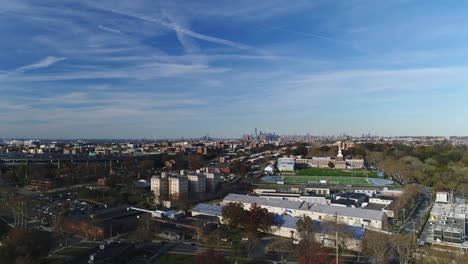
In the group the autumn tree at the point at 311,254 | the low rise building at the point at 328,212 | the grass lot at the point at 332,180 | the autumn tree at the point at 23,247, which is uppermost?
the autumn tree at the point at 23,247

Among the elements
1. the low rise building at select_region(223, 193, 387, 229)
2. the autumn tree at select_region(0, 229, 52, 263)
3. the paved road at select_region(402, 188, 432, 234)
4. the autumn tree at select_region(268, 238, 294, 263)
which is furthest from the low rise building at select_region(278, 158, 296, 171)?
the autumn tree at select_region(0, 229, 52, 263)

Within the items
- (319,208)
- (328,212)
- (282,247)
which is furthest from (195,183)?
(282,247)

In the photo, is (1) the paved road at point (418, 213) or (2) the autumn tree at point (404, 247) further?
(1) the paved road at point (418, 213)

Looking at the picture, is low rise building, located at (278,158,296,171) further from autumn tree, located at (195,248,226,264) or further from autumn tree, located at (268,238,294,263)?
autumn tree, located at (195,248,226,264)

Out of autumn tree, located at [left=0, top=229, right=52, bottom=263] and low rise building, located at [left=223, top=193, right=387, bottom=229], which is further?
low rise building, located at [left=223, top=193, right=387, bottom=229]

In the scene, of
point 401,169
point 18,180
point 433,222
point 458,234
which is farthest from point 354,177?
point 18,180

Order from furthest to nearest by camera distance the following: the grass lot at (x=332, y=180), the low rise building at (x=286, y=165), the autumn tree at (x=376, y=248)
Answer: the low rise building at (x=286, y=165) < the grass lot at (x=332, y=180) < the autumn tree at (x=376, y=248)

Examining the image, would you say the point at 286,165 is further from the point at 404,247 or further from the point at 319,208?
the point at 404,247

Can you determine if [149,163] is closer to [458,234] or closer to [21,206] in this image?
[21,206]

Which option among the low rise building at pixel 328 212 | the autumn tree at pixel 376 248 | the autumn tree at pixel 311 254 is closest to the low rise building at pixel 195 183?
the low rise building at pixel 328 212

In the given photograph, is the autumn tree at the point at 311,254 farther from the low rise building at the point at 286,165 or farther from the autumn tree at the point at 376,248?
the low rise building at the point at 286,165

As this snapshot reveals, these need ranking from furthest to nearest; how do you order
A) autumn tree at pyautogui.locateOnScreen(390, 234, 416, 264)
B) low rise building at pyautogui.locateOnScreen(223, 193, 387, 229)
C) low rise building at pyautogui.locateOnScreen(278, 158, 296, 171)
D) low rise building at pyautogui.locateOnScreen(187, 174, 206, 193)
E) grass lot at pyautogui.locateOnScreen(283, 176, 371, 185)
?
low rise building at pyautogui.locateOnScreen(278, 158, 296, 171), grass lot at pyautogui.locateOnScreen(283, 176, 371, 185), low rise building at pyautogui.locateOnScreen(187, 174, 206, 193), low rise building at pyautogui.locateOnScreen(223, 193, 387, 229), autumn tree at pyautogui.locateOnScreen(390, 234, 416, 264)
